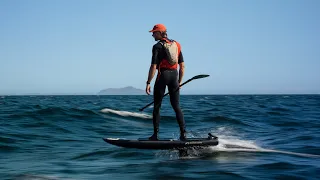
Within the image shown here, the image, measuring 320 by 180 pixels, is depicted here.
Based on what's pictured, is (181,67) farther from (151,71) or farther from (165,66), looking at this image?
(151,71)

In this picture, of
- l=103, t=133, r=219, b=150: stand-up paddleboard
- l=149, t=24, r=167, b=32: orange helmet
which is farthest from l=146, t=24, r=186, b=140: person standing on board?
l=103, t=133, r=219, b=150: stand-up paddleboard

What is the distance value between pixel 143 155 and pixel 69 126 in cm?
897

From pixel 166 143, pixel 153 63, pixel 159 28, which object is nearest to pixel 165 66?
pixel 153 63

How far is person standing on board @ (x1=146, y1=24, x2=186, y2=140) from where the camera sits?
29.7 ft

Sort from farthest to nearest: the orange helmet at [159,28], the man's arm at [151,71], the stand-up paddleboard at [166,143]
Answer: the stand-up paddleboard at [166,143]
the orange helmet at [159,28]
the man's arm at [151,71]

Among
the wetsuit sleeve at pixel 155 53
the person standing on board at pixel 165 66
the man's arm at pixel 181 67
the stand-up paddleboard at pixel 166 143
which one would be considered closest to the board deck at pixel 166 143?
the stand-up paddleboard at pixel 166 143

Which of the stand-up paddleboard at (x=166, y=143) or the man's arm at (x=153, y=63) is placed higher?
the man's arm at (x=153, y=63)

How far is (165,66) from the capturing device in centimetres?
926

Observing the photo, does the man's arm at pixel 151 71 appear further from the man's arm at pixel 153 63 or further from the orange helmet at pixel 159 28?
the orange helmet at pixel 159 28

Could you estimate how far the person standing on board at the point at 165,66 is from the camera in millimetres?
9039

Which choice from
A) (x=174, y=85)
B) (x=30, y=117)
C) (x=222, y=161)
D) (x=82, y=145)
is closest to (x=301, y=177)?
(x=222, y=161)

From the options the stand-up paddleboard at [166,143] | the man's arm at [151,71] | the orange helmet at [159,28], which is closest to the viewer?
the man's arm at [151,71]

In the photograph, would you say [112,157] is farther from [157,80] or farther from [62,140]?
[62,140]

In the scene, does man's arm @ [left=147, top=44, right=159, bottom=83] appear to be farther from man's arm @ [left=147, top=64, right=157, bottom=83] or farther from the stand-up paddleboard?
the stand-up paddleboard
